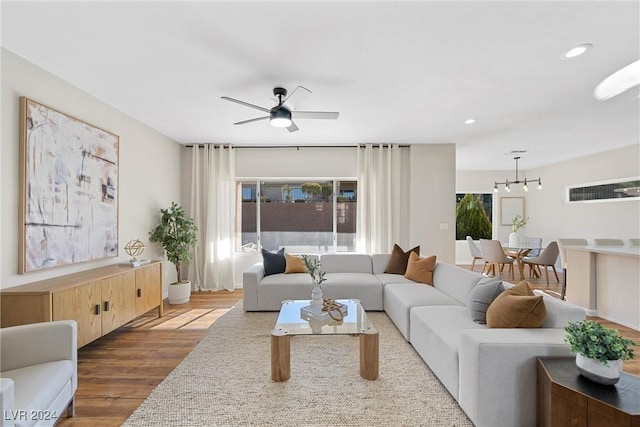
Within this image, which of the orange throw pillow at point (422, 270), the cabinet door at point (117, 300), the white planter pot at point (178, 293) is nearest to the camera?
the cabinet door at point (117, 300)

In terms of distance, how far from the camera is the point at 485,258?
631cm

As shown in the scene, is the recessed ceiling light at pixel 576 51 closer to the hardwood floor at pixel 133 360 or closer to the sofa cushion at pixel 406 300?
the sofa cushion at pixel 406 300

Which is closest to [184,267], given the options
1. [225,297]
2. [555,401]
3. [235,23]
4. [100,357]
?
[225,297]

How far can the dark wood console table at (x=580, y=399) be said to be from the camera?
1325 millimetres

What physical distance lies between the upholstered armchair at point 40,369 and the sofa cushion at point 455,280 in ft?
10.6

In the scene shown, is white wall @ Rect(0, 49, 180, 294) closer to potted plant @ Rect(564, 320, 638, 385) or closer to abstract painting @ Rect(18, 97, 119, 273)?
abstract painting @ Rect(18, 97, 119, 273)

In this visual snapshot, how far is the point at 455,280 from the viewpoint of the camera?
10.8ft

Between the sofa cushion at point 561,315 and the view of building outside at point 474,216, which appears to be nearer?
the sofa cushion at point 561,315

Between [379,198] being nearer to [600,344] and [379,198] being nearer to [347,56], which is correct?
[347,56]

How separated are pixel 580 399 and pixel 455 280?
1922mm

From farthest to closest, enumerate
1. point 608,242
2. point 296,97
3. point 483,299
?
point 608,242 < point 296,97 < point 483,299

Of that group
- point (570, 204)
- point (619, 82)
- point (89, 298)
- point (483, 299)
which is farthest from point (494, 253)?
point (89, 298)

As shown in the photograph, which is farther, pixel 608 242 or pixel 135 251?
pixel 608 242

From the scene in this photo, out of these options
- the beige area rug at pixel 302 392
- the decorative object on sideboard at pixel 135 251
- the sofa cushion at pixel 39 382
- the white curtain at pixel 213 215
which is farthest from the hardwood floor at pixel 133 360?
the white curtain at pixel 213 215
